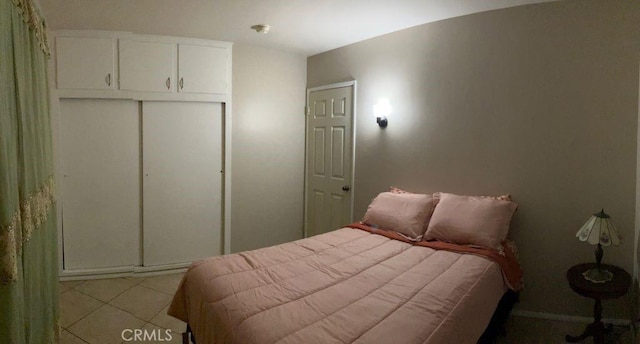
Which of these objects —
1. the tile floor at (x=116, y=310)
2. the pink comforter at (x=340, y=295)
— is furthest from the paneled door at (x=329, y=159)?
the tile floor at (x=116, y=310)

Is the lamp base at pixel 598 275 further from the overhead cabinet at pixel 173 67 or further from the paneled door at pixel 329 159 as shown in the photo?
the overhead cabinet at pixel 173 67

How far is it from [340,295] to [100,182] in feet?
9.30

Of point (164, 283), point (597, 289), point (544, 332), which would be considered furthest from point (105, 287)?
point (597, 289)

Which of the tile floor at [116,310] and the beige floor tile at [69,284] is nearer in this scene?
the tile floor at [116,310]

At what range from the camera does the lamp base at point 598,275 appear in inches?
82.4

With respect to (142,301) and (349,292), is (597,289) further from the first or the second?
(142,301)

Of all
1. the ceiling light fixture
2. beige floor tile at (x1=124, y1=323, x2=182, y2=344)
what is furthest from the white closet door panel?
the ceiling light fixture

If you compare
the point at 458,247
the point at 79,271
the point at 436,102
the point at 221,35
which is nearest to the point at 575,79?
the point at 436,102

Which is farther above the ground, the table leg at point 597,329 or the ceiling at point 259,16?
the ceiling at point 259,16

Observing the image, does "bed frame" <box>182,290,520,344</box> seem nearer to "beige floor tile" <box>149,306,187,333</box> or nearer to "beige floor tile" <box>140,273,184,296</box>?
"beige floor tile" <box>149,306,187,333</box>

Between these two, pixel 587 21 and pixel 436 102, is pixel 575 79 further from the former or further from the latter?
pixel 436 102

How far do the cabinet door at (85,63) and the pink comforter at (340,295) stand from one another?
2297 mm

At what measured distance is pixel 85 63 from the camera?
3162 mm

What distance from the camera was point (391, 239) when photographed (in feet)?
8.70
